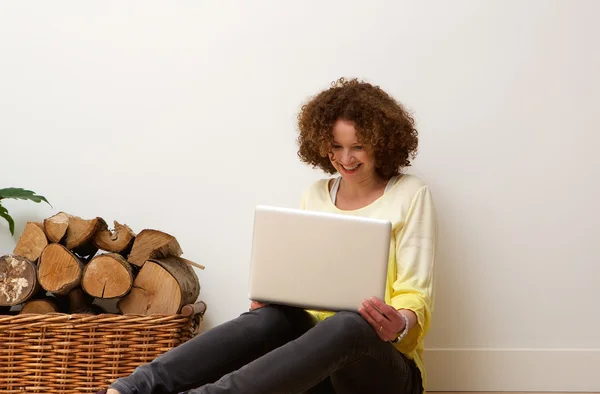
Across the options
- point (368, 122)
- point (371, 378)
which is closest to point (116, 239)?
point (368, 122)

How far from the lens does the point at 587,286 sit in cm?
249

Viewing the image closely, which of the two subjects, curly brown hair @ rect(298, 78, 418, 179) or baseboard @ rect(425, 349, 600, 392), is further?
baseboard @ rect(425, 349, 600, 392)

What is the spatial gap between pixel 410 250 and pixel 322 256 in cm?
33

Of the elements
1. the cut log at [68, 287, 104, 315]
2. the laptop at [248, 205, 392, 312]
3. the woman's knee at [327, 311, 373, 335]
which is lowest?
the cut log at [68, 287, 104, 315]

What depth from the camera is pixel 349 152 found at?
2.02 m

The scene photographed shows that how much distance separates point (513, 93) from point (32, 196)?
158cm

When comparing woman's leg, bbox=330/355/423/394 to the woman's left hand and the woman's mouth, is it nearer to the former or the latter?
the woman's left hand

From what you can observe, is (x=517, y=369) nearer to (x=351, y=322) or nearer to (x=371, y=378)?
(x=371, y=378)

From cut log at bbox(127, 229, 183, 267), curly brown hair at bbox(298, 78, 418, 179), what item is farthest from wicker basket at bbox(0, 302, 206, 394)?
curly brown hair at bbox(298, 78, 418, 179)

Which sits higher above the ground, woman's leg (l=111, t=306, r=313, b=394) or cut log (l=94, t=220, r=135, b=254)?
cut log (l=94, t=220, r=135, b=254)

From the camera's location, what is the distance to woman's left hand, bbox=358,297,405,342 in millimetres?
1646

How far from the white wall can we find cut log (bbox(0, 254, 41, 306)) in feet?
1.12

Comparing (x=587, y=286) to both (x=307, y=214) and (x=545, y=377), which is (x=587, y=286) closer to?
(x=545, y=377)

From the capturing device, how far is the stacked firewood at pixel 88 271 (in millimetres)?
2197
